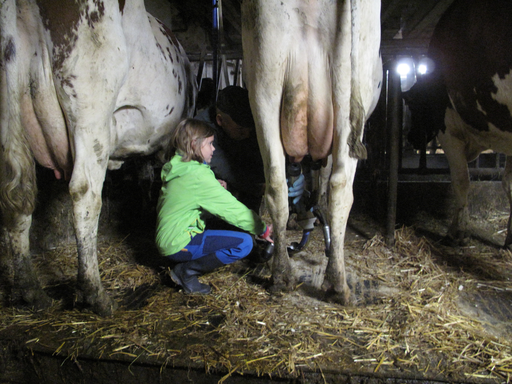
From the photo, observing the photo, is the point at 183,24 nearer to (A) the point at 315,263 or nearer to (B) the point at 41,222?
(B) the point at 41,222

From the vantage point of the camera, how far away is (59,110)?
2.07 m

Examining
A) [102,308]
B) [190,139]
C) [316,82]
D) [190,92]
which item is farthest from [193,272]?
[190,92]

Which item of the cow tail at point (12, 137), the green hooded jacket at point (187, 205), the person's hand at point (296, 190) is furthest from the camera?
the person's hand at point (296, 190)

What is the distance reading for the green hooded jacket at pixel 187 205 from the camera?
2379 millimetres

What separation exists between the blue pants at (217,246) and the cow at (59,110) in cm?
54

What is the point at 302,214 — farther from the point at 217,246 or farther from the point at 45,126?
the point at 45,126

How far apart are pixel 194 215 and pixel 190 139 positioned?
51cm

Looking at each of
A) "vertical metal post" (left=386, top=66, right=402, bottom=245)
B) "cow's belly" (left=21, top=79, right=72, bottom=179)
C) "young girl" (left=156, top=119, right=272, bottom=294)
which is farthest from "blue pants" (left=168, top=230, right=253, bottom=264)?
"vertical metal post" (left=386, top=66, right=402, bottom=245)

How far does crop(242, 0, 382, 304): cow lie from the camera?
6.48ft

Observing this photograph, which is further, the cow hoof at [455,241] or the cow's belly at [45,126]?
the cow hoof at [455,241]

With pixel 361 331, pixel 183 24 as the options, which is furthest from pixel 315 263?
pixel 183 24

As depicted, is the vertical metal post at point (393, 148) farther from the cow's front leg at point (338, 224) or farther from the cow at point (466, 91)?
the cow's front leg at point (338, 224)

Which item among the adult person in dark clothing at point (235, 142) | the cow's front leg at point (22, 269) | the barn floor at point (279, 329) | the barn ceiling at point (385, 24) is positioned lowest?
the barn floor at point (279, 329)

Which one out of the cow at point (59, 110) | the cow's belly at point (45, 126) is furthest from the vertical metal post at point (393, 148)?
the cow's belly at point (45, 126)
